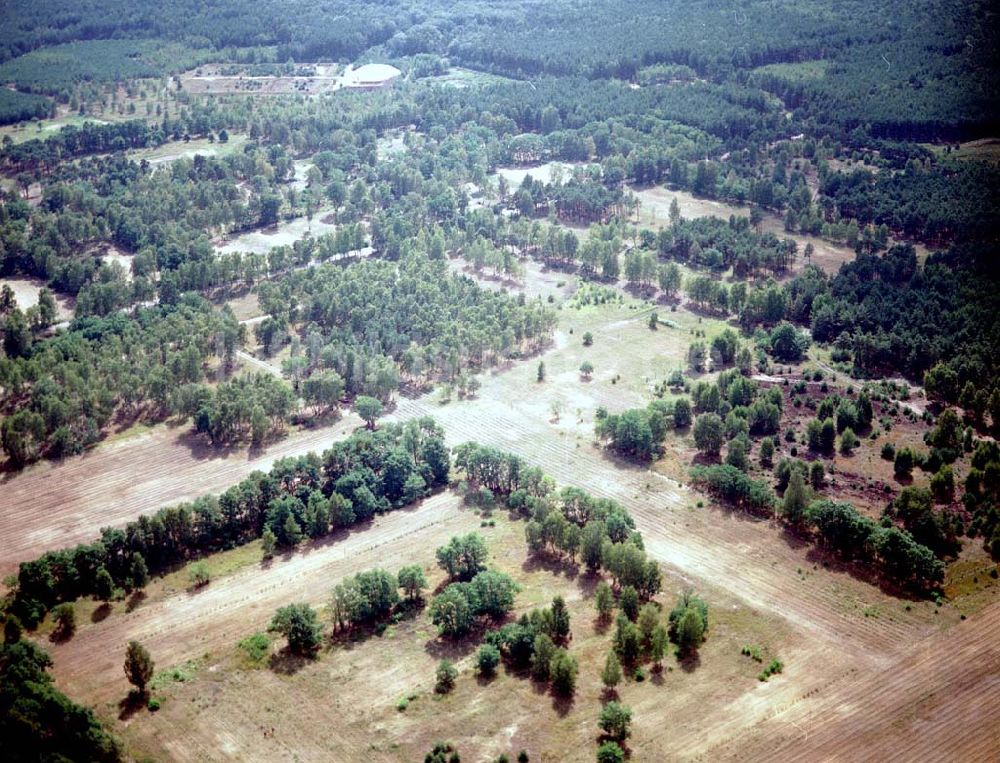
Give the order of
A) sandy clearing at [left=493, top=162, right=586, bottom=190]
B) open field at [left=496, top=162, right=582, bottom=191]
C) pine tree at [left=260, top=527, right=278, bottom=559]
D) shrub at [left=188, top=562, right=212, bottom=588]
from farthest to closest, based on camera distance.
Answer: sandy clearing at [left=493, top=162, right=586, bottom=190]
open field at [left=496, top=162, right=582, bottom=191]
pine tree at [left=260, top=527, right=278, bottom=559]
shrub at [left=188, top=562, right=212, bottom=588]

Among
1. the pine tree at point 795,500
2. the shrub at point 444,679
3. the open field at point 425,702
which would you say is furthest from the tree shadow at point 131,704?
the pine tree at point 795,500

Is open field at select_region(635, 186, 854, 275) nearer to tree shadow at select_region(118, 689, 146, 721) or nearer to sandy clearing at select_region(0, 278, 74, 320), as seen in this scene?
sandy clearing at select_region(0, 278, 74, 320)

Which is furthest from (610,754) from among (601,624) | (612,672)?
(601,624)

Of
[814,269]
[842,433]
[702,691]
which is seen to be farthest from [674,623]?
[814,269]

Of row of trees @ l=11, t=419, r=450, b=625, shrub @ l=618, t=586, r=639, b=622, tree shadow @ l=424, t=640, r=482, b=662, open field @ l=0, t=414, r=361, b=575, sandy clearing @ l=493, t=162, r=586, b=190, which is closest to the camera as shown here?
tree shadow @ l=424, t=640, r=482, b=662

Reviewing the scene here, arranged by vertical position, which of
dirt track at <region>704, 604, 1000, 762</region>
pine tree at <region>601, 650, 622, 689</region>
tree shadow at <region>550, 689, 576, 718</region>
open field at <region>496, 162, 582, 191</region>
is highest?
open field at <region>496, 162, 582, 191</region>

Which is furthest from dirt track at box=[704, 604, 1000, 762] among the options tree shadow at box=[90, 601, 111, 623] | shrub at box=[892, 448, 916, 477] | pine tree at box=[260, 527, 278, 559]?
tree shadow at box=[90, 601, 111, 623]

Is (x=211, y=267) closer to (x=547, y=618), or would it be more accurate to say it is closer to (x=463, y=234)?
(x=463, y=234)
